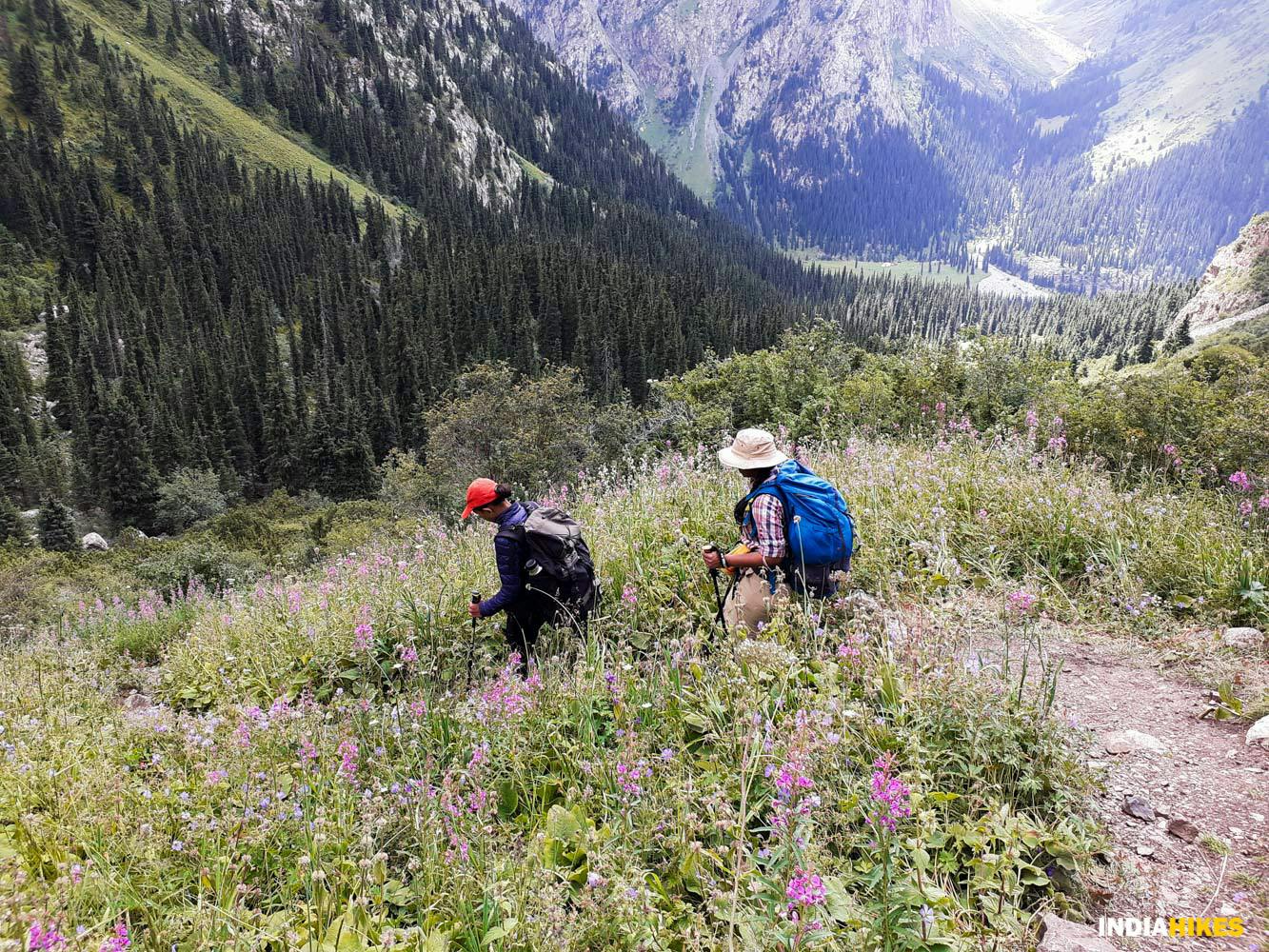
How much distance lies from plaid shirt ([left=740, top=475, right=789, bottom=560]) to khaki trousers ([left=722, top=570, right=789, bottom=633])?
0.23 metres

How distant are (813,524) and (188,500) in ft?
206

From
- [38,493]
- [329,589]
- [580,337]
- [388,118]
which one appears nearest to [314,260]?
[580,337]

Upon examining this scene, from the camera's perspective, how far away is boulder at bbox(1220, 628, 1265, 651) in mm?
3663

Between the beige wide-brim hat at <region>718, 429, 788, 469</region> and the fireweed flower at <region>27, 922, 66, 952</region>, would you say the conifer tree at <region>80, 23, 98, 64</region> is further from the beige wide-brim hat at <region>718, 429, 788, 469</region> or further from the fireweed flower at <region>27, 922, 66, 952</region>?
the fireweed flower at <region>27, 922, 66, 952</region>

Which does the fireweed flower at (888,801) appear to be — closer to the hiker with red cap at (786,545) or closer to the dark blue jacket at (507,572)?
the hiker with red cap at (786,545)

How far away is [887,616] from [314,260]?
Answer: 101 meters

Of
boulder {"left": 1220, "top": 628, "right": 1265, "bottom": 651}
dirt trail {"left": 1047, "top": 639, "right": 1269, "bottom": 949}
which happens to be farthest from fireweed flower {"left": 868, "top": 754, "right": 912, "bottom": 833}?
boulder {"left": 1220, "top": 628, "right": 1265, "bottom": 651}

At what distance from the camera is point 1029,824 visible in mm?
2316

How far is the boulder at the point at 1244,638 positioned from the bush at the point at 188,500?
207 feet

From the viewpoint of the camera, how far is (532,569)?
14.7ft

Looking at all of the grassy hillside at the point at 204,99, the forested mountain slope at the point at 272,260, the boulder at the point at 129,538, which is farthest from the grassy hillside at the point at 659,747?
the grassy hillside at the point at 204,99

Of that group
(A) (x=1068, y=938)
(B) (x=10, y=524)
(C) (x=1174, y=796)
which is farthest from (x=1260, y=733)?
(B) (x=10, y=524)

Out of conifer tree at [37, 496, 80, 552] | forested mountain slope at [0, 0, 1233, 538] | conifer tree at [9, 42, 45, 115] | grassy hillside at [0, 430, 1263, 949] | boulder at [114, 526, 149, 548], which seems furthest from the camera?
conifer tree at [9, 42, 45, 115]

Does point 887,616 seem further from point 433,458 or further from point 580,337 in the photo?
point 580,337
